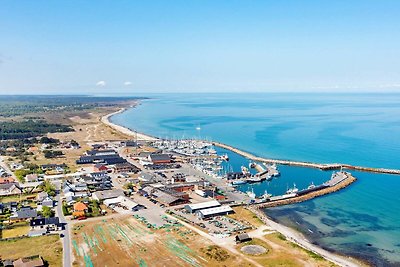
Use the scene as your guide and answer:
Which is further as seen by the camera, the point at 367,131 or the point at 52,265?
the point at 367,131

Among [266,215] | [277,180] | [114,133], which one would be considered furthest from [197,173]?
[114,133]

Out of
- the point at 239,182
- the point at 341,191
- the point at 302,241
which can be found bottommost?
the point at 341,191

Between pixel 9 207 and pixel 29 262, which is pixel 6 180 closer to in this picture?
pixel 9 207

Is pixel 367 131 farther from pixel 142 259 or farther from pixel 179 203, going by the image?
pixel 142 259

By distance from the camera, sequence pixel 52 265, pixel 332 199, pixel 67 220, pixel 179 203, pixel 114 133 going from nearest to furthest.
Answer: pixel 52 265
pixel 67 220
pixel 179 203
pixel 332 199
pixel 114 133

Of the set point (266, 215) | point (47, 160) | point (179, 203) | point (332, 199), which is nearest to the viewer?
point (266, 215)

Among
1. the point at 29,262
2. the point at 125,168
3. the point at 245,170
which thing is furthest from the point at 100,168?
the point at 29,262

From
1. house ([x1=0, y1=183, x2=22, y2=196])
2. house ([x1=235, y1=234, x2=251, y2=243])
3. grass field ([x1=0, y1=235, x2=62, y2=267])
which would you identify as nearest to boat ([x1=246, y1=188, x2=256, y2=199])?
house ([x1=235, y1=234, x2=251, y2=243])
